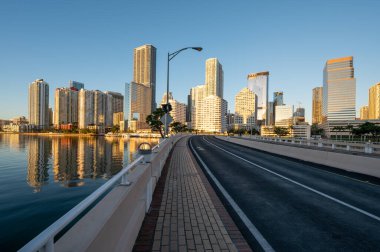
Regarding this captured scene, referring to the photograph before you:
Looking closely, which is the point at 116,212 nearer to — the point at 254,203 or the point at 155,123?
the point at 254,203

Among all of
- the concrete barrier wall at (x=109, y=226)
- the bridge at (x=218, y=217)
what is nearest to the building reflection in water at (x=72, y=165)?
the bridge at (x=218, y=217)

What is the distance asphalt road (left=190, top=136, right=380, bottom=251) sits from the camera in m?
4.48

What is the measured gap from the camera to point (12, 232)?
10.4 meters

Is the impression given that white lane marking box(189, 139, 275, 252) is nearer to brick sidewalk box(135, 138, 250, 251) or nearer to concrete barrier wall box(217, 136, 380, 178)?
brick sidewalk box(135, 138, 250, 251)

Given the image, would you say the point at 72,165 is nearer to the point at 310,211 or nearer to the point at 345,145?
the point at 310,211

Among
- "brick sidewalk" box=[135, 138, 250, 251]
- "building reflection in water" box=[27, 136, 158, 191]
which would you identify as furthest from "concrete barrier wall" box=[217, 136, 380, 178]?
"building reflection in water" box=[27, 136, 158, 191]

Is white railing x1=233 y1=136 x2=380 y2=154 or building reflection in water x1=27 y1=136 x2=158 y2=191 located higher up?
white railing x1=233 y1=136 x2=380 y2=154

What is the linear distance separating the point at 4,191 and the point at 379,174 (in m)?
27.3

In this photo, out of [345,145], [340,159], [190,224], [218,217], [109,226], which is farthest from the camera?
[345,145]

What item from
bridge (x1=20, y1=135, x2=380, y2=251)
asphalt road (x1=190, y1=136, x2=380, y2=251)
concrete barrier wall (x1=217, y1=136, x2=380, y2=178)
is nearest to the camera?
bridge (x1=20, y1=135, x2=380, y2=251)

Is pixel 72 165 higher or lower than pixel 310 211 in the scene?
lower

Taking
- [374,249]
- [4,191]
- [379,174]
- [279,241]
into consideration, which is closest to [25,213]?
[4,191]

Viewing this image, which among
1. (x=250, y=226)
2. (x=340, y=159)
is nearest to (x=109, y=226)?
(x=250, y=226)

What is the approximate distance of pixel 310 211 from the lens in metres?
6.14
